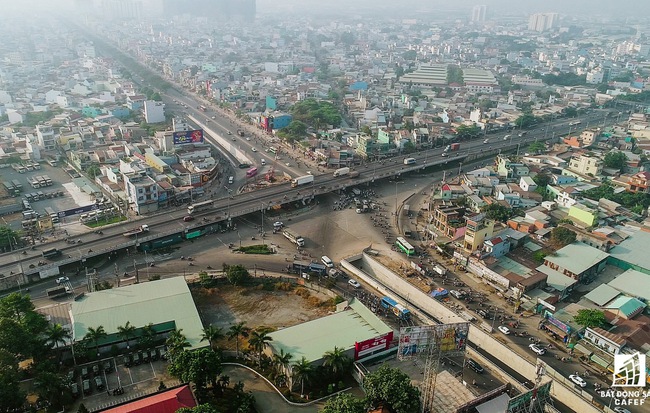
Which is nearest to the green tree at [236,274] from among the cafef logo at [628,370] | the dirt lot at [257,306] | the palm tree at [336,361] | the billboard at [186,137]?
the dirt lot at [257,306]

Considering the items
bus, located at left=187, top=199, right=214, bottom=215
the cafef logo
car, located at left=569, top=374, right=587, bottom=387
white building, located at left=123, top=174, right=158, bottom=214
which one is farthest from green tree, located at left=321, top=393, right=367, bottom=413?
white building, located at left=123, top=174, right=158, bottom=214

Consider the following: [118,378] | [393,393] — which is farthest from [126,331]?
[393,393]

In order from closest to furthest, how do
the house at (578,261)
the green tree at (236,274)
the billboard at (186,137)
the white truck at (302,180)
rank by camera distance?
the green tree at (236,274)
the house at (578,261)
the white truck at (302,180)
the billboard at (186,137)

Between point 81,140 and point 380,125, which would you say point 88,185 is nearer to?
point 81,140

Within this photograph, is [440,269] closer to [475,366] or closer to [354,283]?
[354,283]

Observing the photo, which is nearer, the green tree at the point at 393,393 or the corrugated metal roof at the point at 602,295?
the green tree at the point at 393,393

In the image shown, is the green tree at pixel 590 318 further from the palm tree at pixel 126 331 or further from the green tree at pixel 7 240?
the green tree at pixel 7 240
